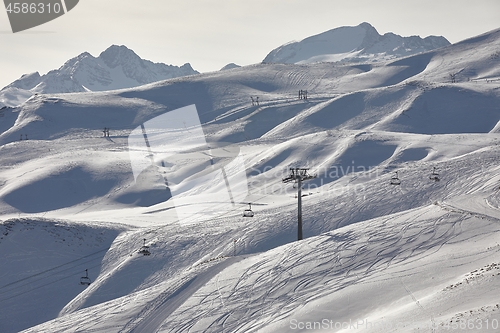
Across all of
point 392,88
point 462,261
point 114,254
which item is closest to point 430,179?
point 462,261

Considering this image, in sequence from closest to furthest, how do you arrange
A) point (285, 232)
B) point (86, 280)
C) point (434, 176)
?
point (86, 280)
point (285, 232)
point (434, 176)

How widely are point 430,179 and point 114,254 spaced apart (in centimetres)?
2758

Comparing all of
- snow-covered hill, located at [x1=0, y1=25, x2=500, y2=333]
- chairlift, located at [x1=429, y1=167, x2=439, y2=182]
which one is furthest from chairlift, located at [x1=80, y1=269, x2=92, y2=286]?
chairlift, located at [x1=429, y1=167, x2=439, y2=182]

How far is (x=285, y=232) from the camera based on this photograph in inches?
1730

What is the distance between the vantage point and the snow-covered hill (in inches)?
1112

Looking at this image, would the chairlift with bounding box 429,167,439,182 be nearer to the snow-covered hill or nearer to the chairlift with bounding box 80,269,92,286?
the snow-covered hill

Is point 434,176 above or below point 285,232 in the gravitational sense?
above

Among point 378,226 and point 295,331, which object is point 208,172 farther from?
point 295,331

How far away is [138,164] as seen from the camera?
88438mm

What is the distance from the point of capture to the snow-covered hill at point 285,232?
28.2 metres

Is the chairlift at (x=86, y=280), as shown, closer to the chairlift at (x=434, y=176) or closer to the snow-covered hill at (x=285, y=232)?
the snow-covered hill at (x=285, y=232)

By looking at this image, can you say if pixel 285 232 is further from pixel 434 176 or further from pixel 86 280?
pixel 86 280

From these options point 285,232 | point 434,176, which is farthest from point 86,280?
point 434,176

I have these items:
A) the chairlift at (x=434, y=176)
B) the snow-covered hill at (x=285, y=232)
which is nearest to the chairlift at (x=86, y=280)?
the snow-covered hill at (x=285, y=232)
